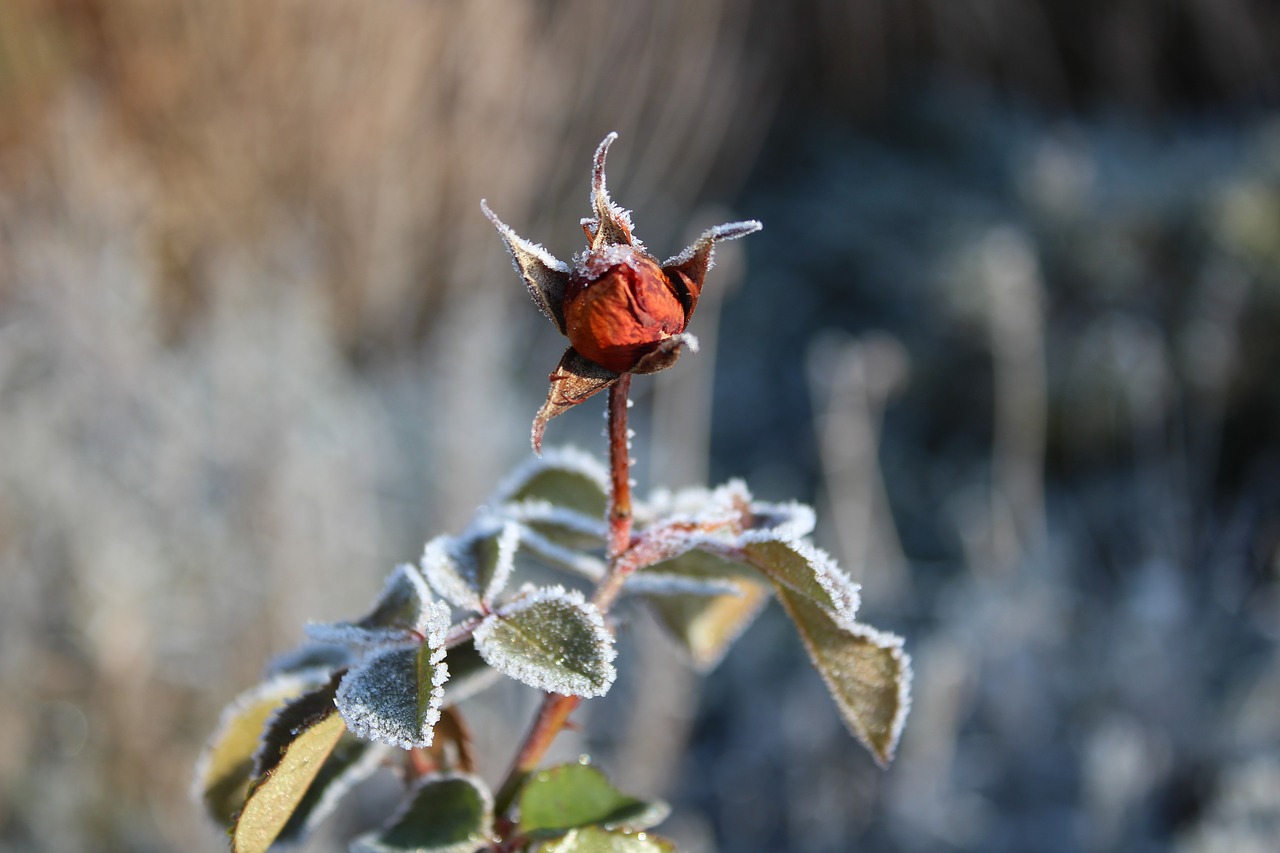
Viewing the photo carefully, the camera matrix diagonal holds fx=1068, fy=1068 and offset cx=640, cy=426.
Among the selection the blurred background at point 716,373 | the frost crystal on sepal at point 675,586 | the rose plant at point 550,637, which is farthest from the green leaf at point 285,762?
the blurred background at point 716,373

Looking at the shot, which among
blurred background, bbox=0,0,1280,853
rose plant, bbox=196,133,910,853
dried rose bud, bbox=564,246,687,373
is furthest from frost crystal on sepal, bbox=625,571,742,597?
blurred background, bbox=0,0,1280,853

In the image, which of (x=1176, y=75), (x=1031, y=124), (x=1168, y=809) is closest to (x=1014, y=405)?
(x=1168, y=809)

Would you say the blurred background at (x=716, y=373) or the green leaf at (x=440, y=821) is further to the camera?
the blurred background at (x=716, y=373)

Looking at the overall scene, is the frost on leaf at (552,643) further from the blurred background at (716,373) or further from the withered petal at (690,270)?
the blurred background at (716,373)

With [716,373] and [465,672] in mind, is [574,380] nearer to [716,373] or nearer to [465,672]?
[465,672]

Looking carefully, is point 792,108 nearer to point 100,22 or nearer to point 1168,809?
point 100,22

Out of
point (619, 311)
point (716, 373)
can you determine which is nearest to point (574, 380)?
point (619, 311)

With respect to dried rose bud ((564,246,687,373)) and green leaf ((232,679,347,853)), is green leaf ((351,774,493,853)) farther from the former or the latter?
dried rose bud ((564,246,687,373))
